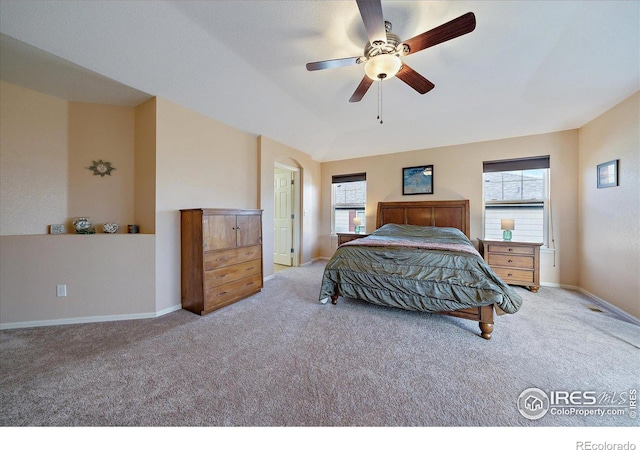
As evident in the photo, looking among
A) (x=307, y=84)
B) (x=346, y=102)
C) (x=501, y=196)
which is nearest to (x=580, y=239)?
(x=501, y=196)

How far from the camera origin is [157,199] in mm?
2695

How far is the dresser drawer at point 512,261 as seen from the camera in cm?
342

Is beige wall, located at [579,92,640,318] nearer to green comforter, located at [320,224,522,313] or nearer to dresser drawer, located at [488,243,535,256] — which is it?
dresser drawer, located at [488,243,535,256]

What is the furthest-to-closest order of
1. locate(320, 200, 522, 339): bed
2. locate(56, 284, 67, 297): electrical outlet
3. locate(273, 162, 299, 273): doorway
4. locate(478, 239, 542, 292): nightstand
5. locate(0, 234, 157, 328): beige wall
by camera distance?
locate(273, 162, 299, 273): doorway
locate(478, 239, 542, 292): nightstand
locate(56, 284, 67, 297): electrical outlet
locate(0, 234, 157, 328): beige wall
locate(320, 200, 522, 339): bed

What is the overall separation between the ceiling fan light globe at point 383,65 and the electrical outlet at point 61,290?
3834 mm

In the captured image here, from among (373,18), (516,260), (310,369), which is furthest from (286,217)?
(516,260)

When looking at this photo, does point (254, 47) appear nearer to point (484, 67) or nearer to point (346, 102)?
point (346, 102)

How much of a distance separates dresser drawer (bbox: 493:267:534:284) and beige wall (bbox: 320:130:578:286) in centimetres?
58

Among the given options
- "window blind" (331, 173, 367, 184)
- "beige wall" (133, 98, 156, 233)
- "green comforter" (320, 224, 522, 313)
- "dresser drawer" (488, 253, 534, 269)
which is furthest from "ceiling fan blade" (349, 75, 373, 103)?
"dresser drawer" (488, 253, 534, 269)

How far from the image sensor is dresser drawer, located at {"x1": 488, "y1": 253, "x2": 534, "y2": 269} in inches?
134

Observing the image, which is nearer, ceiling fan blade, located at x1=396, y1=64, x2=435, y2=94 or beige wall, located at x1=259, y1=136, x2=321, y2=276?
ceiling fan blade, located at x1=396, y1=64, x2=435, y2=94

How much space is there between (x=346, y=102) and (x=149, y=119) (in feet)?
8.70

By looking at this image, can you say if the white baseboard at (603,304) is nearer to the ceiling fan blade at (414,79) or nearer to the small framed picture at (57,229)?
the ceiling fan blade at (414,79)

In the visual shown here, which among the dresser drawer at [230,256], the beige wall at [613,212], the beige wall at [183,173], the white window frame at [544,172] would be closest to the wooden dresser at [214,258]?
the dresser drawer at [230,256]
